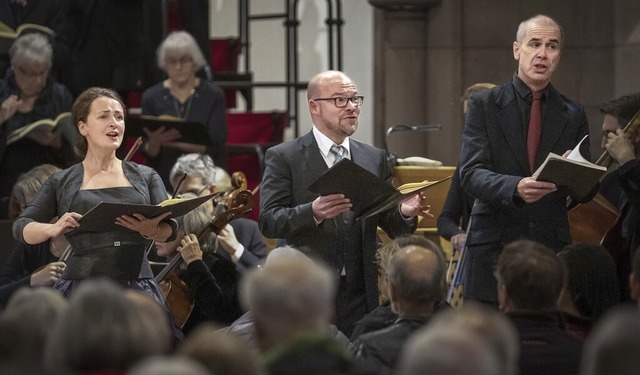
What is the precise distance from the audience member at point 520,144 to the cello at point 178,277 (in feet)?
3.81

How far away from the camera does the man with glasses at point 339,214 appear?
18.6ft

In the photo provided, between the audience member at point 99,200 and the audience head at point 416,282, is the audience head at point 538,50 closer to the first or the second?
the audience head at point 416,282

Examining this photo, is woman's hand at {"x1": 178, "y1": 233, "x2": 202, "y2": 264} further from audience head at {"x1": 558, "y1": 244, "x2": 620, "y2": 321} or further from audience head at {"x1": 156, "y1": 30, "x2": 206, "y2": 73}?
audience head at {"x1": 156, "y1": 30, "x2": 206, "y2": 73}

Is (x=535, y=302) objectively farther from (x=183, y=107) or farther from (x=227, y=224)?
(x=183, y=107)

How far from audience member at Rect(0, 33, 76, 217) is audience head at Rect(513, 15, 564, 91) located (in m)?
3.53

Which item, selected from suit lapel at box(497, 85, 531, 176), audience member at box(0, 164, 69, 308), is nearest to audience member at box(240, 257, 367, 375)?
suit lapel at box(497, 85, 531, 176)

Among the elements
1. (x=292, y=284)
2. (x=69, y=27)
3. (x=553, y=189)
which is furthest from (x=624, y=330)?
(x=69, y=27)

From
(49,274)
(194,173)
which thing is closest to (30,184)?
(49,274)

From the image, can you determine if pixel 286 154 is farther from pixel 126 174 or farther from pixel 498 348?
pixel 498 348

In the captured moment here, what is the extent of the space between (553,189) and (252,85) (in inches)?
192

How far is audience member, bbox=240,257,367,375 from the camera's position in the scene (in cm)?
344

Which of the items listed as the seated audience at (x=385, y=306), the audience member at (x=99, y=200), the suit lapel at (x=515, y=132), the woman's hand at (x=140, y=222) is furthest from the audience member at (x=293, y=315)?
the suit lapel at (x=515, y=132)

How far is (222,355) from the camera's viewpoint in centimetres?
320

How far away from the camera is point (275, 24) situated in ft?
37.7
